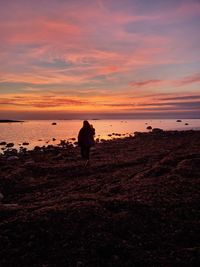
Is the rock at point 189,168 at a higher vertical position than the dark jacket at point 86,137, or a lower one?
lower

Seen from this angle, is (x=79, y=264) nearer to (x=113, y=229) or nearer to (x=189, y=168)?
(x=113, y=229)

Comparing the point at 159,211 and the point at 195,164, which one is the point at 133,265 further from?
the point at 195,164

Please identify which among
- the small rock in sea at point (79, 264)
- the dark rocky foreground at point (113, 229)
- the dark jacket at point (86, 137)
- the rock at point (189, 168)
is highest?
the dark jacket at point (86, 137)

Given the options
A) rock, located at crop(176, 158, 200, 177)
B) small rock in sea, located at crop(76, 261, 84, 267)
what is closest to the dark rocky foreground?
small rock in sea, located at crop(76, 261, 84, 267)

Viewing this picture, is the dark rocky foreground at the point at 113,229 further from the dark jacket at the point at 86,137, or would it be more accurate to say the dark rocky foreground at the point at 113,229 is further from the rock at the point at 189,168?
the dark jacket at the point at 86,137

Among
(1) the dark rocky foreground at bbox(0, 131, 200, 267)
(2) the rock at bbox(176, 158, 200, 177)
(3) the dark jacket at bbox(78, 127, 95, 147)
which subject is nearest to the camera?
(1) the dark rocky foreground at bbox(0, 131, 200, 267)

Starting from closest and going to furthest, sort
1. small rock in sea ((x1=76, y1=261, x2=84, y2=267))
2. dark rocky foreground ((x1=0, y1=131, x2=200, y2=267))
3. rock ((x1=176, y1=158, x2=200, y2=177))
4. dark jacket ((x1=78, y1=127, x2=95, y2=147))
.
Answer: small rock in sea ((x1=76, y1=261, x2=84, y2=267)) → dark rocky foreground ((x1=0, y1=131, x2=200, y2=267)) → rock ((x1=176, y1=158, x2=200, y2=177)) → dark jacket ((x1=78, y1=127, x2=95, y2=147))

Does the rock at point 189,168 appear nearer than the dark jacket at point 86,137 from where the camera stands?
Yes

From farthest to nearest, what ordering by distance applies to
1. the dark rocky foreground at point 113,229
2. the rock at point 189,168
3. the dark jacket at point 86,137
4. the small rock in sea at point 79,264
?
the dark jacket at point 86,137, the rock at point 189,168, the dark rocky foreground at point 113,229, the small rock in sea at point 79,264

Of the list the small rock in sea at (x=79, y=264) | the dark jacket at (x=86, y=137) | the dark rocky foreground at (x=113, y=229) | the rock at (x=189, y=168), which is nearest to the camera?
the small rock in sea at (x=79, y=264)

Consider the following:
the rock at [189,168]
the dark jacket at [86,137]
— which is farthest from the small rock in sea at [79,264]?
the dark jacket at [86,137]

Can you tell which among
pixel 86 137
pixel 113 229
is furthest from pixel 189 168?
pixel 86 137

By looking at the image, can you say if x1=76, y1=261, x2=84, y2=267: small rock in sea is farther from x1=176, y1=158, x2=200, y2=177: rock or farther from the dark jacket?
the dark jacket

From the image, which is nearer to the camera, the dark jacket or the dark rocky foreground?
the dark rocky foreground
